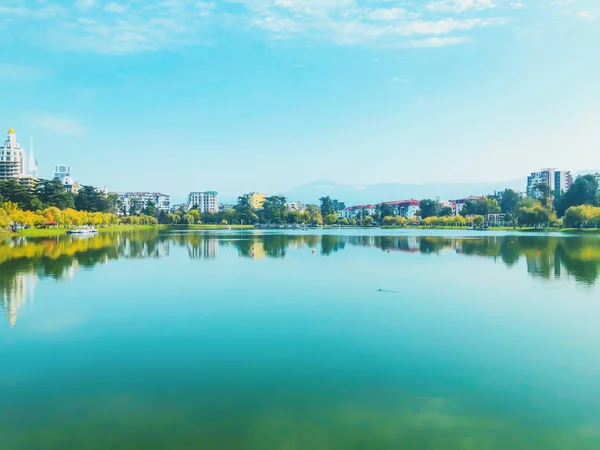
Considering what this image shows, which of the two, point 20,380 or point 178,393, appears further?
point 20,380

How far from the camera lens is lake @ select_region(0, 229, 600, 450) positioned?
6.66 metres

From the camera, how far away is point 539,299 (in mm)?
16516

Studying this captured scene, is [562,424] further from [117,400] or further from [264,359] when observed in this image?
[117,400]

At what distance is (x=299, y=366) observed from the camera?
9336 millimetres

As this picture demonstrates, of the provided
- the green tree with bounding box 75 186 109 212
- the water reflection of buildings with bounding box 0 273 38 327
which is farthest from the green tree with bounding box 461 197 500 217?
the water reflection of buildings with bounding box 0 273 38 327

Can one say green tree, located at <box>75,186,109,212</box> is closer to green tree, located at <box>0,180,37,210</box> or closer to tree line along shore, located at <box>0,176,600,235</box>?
tree line along shore, located at <box>0,176,600,235</box>

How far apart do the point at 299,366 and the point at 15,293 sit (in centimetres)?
1234

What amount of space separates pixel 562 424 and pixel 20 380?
8816 mm

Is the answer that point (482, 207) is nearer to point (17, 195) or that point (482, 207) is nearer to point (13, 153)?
point (17, 195)

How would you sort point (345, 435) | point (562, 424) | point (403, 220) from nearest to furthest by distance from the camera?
point (345, 435) < point (562, 424) < point (403, 220)

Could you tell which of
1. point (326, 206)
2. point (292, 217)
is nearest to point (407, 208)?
point (326, 206)

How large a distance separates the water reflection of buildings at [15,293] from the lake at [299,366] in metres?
0.09

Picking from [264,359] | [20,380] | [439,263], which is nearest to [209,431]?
[264,359]

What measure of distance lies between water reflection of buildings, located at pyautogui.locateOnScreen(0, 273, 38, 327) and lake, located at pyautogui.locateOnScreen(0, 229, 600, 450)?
0.31ft
